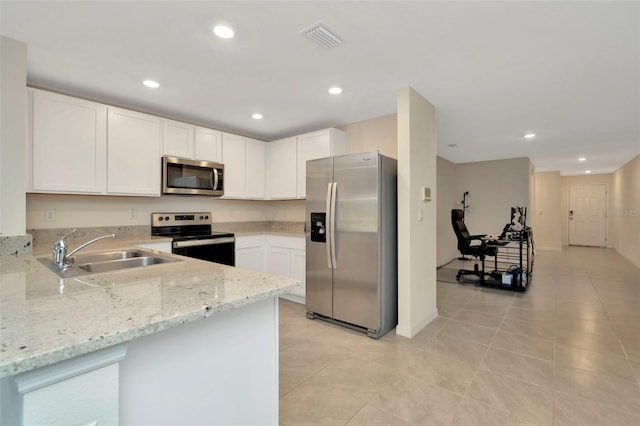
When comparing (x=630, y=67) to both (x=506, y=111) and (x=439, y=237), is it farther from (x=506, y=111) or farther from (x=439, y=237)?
(x=439, y=237)

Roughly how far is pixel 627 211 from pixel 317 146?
7.75 meters

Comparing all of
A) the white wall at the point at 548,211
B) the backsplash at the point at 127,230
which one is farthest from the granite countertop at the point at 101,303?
the white wall at the point at 548,211

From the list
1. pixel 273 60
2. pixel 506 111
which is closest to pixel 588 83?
pixel 506 111

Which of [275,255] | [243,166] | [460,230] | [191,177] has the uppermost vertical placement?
[243,166]

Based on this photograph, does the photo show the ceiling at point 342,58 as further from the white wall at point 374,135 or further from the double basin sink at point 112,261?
the double basin sink at point 112,261

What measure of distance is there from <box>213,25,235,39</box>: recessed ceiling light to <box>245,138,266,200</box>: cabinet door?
2.32 m

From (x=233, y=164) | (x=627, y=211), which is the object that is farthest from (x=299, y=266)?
(x=627, y=211)

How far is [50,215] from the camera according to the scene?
114 inches

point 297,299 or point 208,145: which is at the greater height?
point 208,145

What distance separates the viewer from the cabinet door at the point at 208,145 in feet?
12.1

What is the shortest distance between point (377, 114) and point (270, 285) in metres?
2.89

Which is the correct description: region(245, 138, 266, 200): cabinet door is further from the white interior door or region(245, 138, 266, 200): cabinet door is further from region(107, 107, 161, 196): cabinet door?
the white interior door

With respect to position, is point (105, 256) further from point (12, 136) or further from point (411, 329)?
point (411, 329)

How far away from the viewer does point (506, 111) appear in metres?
3.55
